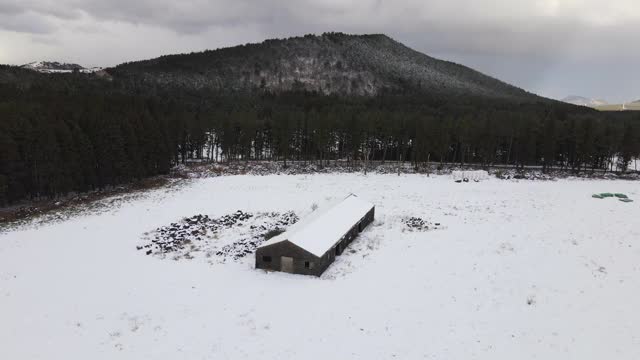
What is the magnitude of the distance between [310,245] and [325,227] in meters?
4.11

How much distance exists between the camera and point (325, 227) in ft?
110

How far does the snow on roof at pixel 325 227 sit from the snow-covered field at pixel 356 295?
1.88 m

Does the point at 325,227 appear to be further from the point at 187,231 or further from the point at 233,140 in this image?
the point at 233,140

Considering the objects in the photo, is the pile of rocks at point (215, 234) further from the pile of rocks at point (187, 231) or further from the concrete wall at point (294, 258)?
the concrete wall at point (294, 258)

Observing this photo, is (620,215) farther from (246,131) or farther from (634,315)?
(246,131)

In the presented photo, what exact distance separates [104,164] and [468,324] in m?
50.2

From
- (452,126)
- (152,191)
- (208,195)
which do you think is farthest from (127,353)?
(452,126)

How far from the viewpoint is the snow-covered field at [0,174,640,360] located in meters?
20.8

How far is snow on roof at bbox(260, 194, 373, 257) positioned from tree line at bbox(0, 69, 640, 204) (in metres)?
34.1

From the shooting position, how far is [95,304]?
25188 mm

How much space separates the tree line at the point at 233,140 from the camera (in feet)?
165

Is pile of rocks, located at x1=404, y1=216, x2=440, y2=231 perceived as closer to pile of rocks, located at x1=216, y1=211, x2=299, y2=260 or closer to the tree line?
pile of rocks, located at x1=216, y1=211, x2=299, y2=260

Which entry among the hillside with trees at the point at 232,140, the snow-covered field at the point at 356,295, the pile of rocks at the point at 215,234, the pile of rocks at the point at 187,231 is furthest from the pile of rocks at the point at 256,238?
the hillside with trees at the point at 232,140

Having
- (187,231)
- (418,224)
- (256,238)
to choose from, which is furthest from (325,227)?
(187,231)
